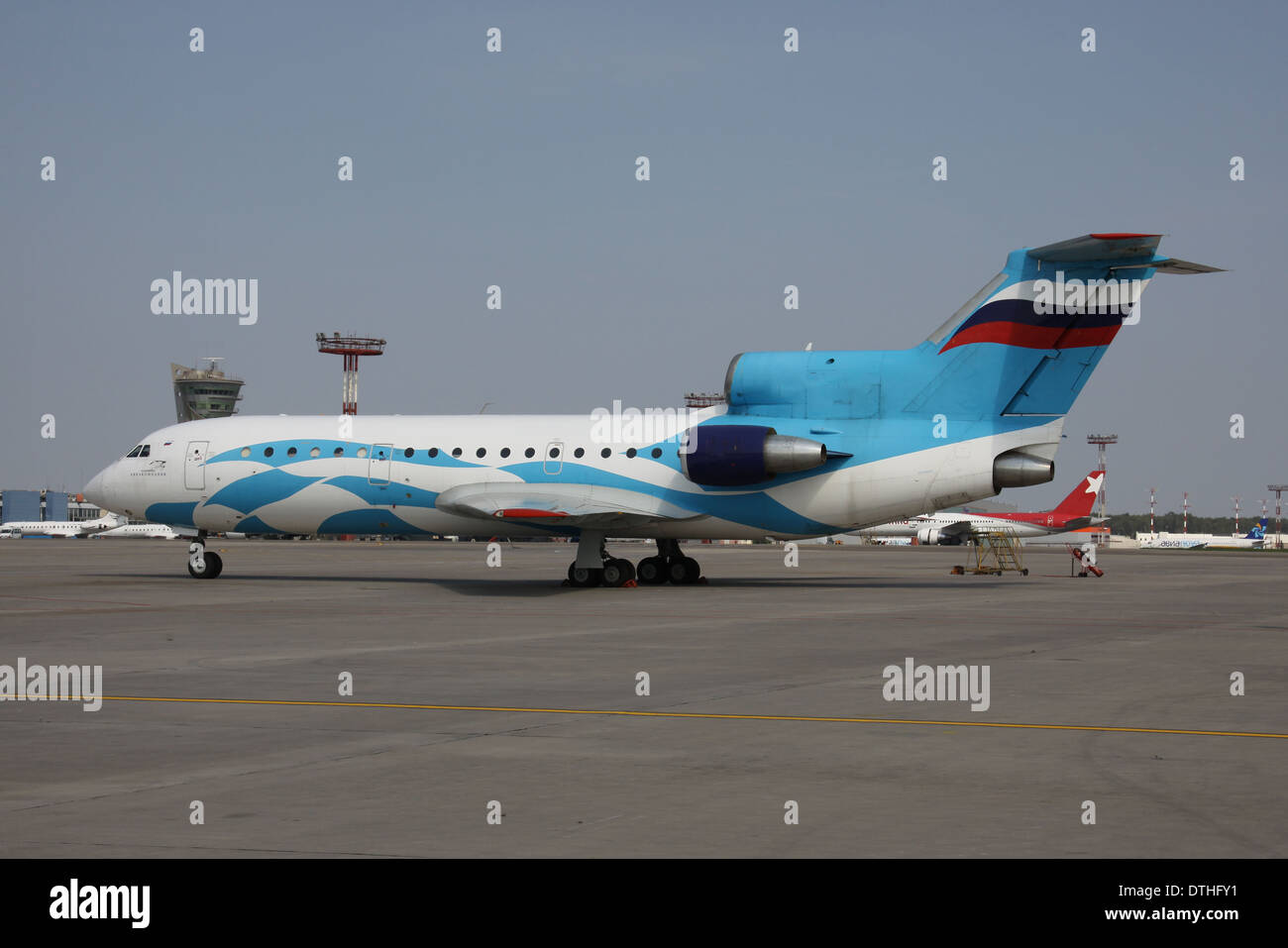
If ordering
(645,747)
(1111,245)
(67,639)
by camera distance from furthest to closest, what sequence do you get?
(1111,245), (67,639), (645,747)

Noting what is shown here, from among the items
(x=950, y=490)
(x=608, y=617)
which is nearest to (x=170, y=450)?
(x=608, y=617)

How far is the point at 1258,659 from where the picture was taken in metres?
16.1

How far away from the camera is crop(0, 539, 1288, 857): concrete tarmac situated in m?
6.88

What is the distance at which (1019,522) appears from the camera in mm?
88312

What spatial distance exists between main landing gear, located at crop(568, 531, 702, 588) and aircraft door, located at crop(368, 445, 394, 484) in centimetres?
541

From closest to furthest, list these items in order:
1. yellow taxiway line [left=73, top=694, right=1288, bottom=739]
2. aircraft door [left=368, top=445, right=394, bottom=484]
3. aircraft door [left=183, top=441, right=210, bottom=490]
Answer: yellow taxiway line [left=73, top=694, right=1288, bottom=739], aircraft door [left=368, top=445, right=394, bottom=484], aircraft door [left=183, top=441, right=210, bottom=490]

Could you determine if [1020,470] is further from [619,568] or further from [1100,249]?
[619,568]

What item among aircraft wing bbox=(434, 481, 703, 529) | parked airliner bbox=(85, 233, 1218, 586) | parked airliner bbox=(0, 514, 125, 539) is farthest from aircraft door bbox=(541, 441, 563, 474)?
parked airliner bbox=(0, 514, 125, 539)

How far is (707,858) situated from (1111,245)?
23.1m

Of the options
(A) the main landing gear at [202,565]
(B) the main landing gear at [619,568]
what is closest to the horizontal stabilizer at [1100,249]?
(B) the main landing gear at [619,568]

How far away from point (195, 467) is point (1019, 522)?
66655mm

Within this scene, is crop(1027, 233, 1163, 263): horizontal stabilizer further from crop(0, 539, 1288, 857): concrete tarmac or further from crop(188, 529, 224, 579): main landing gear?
crop(188, 529, 224, 579): main landing gear

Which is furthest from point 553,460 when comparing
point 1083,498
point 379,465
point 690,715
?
point 1083,498
